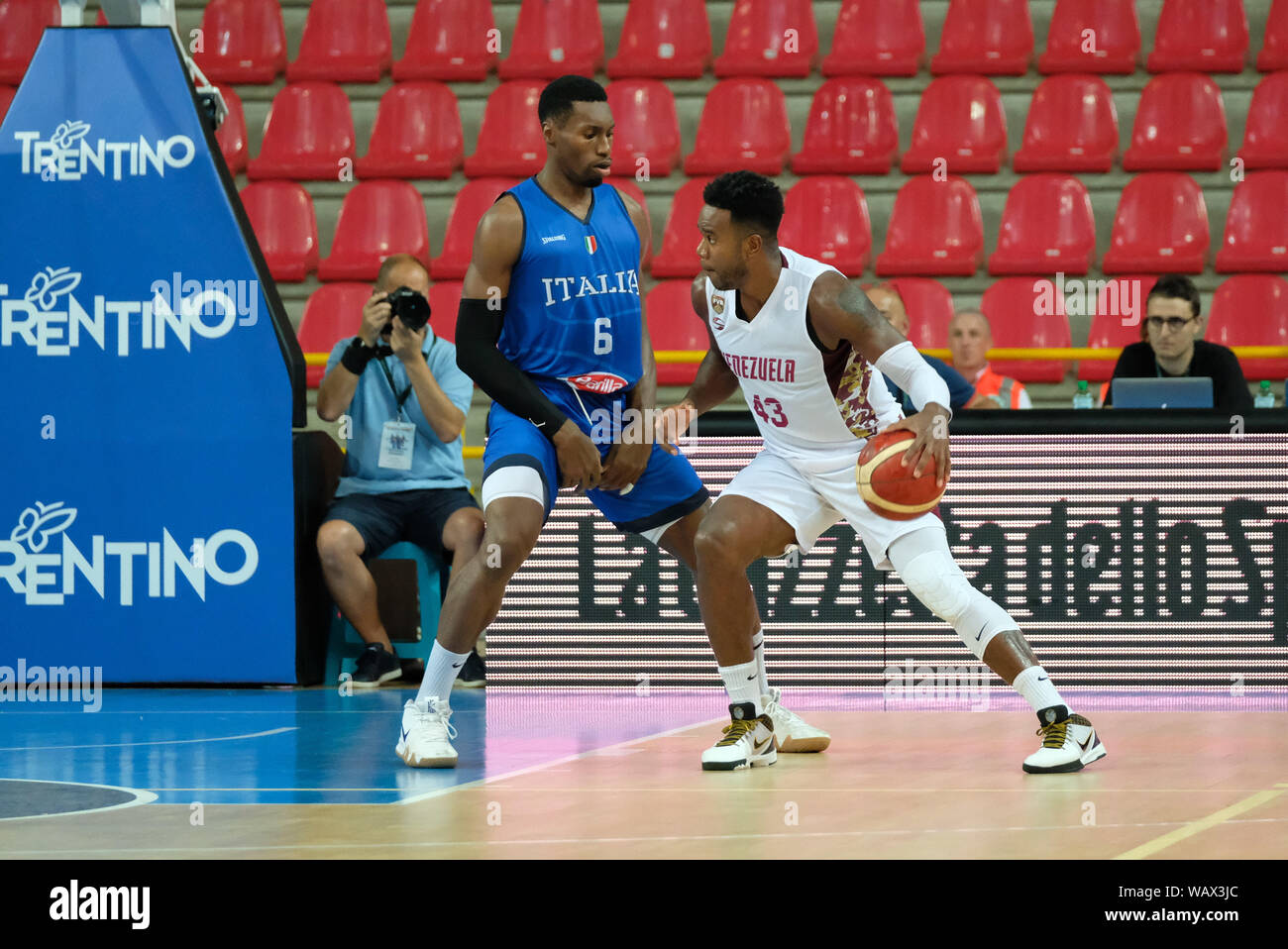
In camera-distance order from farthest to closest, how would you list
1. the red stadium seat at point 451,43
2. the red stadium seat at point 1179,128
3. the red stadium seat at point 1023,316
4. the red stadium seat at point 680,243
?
the red stadium seat at point 451,43 → the red stadium seat at point 1179,128 → the red stadium seat at point 680,243 → the red stadium seat at point 1023,316

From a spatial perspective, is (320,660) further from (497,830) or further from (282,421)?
(497,830)

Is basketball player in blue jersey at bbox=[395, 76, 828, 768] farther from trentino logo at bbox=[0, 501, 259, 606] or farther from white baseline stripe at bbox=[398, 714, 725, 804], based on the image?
trentino logo at bbox=[0, 501, 259, 606]

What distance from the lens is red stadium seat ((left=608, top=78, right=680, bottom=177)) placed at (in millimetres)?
10375

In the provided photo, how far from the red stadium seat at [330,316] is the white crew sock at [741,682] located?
5.32m

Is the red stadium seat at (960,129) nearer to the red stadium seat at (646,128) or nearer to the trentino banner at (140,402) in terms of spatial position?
the red stadium seat at (646,128)

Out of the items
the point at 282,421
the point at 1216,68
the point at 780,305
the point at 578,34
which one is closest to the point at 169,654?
the point at 282,421

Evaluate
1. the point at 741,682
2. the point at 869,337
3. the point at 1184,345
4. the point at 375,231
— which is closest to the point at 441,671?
the point at 741,682

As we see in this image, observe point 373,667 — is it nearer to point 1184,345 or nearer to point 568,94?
point 568,94

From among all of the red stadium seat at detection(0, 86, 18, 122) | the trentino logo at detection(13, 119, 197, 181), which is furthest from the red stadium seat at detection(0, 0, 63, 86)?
the trentino logo at detection(13, 119, 197, 181)

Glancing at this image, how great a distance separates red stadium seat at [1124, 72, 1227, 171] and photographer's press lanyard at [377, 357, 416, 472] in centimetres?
498

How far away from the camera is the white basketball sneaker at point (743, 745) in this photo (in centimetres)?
501

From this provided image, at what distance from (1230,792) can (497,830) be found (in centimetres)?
190

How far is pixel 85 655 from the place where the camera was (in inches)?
290

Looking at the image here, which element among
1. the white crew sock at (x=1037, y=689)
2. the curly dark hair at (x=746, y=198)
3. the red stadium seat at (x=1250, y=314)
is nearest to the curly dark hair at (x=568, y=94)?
the curly dark hair at (x=746, y=198)
